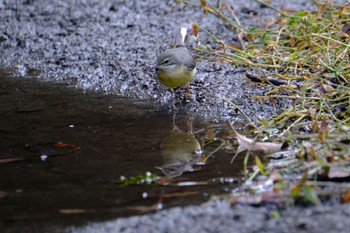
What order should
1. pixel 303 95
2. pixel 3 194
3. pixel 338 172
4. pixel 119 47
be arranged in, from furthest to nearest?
pixel 119 47, pixel 303 95, pixel 3 194, pixel 338 172

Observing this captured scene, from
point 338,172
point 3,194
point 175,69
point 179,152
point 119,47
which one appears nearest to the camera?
point 338,172

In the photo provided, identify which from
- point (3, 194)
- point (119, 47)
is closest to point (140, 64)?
point (119, 47)

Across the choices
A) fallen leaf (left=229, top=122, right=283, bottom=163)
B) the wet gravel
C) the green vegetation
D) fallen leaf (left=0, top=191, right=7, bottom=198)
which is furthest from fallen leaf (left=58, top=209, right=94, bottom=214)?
fallen leaf (left=229, top=122, right=283, bottom=163)

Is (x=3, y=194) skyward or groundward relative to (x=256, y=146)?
groundward

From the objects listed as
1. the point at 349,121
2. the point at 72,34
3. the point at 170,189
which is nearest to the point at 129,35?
the point at 72,34

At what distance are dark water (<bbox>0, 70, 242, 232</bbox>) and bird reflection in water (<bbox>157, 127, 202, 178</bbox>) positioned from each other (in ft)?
0.19

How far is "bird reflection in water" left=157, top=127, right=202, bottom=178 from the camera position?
5184 mm

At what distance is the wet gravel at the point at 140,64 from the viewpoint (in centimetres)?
413

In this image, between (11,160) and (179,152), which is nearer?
(11,160)

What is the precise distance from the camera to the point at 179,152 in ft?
18.6

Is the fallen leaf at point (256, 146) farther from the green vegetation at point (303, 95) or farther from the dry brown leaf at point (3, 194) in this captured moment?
the dry brown leaf at point (3, 194)

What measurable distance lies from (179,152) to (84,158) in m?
0.80

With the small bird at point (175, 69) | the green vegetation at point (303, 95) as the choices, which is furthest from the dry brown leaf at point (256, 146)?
the small bird at point (175, 69)

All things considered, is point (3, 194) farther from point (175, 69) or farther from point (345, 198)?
point (175, 69)
